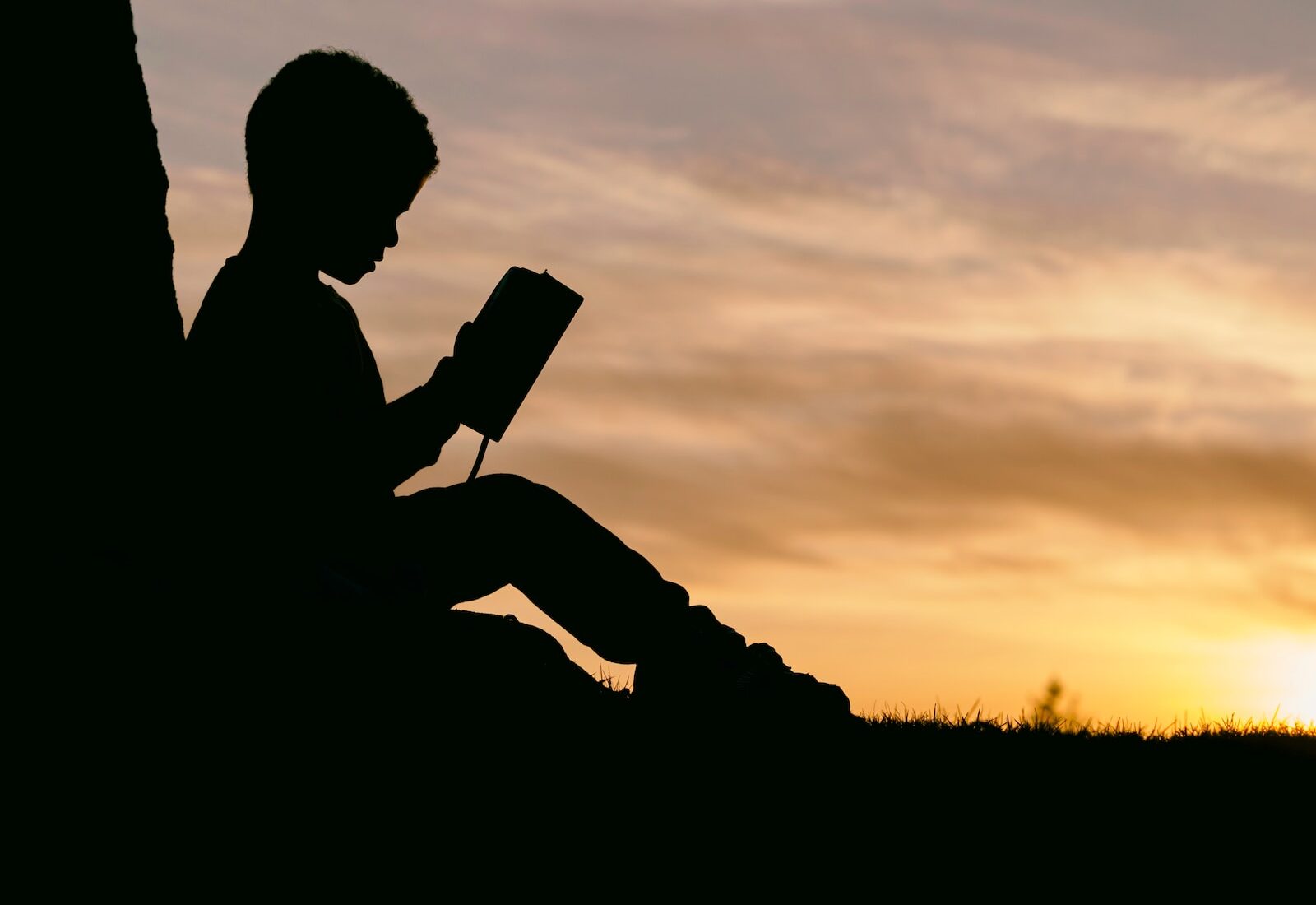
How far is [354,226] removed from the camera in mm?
4738

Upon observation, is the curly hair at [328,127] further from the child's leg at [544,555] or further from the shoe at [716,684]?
the shoe at [716,684]

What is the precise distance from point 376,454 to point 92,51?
1.76 meters

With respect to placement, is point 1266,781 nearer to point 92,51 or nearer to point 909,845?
point 909,845

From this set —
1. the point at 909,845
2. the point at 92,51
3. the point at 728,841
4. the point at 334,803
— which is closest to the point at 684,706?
the point at 728,841

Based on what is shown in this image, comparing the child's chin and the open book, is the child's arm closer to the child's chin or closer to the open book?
the open book

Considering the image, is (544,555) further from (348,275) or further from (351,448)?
(348,275)

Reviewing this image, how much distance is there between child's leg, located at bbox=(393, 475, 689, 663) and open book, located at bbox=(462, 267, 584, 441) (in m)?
0.32

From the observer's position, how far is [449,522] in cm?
471

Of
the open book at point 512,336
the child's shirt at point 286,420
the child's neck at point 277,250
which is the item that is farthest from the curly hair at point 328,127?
the open book at point 512,336

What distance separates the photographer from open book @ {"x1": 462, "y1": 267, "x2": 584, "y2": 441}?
4.57m

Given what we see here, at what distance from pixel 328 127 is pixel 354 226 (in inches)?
14.0

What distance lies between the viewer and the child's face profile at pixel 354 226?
4719 mm

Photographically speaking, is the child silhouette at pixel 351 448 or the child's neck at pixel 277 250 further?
the child's neck at pixel 277 250

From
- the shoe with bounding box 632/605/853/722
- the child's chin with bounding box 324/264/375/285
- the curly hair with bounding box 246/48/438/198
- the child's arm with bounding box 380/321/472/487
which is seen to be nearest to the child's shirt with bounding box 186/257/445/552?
the child's arm with bounding box 380/321/472/487
